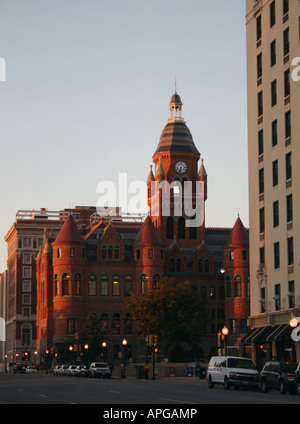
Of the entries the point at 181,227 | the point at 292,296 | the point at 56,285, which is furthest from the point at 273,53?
the point at 181,227

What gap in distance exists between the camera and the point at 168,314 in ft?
357

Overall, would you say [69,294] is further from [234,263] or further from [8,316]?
[8,316]

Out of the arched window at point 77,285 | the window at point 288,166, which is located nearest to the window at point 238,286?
the arched window at point 77,285

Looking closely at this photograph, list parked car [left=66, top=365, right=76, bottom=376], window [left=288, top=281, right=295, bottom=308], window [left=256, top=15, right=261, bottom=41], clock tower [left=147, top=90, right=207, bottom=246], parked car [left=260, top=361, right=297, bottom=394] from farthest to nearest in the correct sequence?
clock tower [left=147, top=90, right=207, bottom=246] → parked car [left=66, top=365, right=76, bottom=376] → window [left=256, top=15, right=261, bottom=41] → window [left=288, top=281, right=295, bottom=308] → parked car [left=260, top=361, right=297, bottom=394]

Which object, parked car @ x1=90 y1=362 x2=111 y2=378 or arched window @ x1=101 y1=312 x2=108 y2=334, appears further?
arched window @ x1=101 y1=312 x2=108 y2=334

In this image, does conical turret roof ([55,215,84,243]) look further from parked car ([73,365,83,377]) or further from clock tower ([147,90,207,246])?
parked car ([73,365,83,377])

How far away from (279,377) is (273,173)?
85.8 ft

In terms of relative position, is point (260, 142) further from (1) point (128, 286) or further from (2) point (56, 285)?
(2) point (56, 285)

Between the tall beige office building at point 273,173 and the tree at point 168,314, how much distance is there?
34.3 metres

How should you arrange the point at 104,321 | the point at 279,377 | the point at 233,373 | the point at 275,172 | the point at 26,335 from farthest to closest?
1. the point at 26,335
2. the point at 104,321
3. the point at 275,172
4. the point at 233,373
5. the point at 279,377

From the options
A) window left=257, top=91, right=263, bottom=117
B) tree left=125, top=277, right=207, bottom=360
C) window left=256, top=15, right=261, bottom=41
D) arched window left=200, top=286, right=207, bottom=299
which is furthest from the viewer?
arched window left=200, top=286, right=207, bottom=299

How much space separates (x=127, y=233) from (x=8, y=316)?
7025cm

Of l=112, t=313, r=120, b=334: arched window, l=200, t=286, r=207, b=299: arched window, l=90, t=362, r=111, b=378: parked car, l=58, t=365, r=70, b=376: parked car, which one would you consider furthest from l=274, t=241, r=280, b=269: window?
l=200, t=286, r=207, b=299: arched window

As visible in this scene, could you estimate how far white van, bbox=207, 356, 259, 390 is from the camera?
46.9 m
